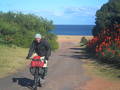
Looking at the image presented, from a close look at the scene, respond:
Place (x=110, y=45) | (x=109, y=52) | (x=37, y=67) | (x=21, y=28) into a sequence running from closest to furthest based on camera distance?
1. (x=37, y=67)
2. (x=109, y=52)
3. (x=110, y=45)
4. (x=21, y=28)

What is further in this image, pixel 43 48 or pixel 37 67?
pixel 43 48

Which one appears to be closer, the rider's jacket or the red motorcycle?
the red motorcycle

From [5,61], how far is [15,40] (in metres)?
15.7

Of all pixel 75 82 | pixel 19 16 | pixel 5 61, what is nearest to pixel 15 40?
pixel 19 16

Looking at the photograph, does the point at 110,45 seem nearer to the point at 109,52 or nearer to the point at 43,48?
the point at 109,52

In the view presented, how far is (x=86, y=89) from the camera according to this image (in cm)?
1357

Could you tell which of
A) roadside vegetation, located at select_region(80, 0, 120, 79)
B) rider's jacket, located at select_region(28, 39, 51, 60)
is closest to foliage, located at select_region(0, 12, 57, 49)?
roadside vegetation, located at select_region(80, 0, 120, 79)

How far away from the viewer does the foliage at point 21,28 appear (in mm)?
37562

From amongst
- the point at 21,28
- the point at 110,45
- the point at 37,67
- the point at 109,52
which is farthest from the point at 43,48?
the point at 21,28

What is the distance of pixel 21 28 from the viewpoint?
4062cm

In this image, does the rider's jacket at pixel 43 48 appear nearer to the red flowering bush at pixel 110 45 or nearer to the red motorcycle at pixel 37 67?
the red motorcycle at pixel 37 67

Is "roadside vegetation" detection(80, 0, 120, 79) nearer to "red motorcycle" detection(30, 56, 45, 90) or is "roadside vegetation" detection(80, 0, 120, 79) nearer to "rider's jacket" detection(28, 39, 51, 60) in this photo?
"rider's jacket" detection(28, 39, 51, 60)

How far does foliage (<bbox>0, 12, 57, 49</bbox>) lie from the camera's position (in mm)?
37562

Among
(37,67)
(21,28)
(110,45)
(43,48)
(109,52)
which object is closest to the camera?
(37,67)
